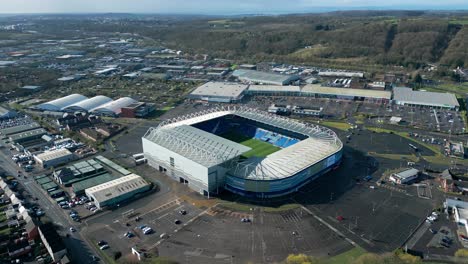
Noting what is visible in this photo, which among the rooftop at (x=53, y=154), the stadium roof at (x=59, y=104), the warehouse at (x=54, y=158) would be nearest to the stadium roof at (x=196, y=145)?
the warehouse at (x=54, y=158)

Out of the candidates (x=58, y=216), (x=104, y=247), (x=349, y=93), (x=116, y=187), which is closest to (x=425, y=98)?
(x=349, y=93)

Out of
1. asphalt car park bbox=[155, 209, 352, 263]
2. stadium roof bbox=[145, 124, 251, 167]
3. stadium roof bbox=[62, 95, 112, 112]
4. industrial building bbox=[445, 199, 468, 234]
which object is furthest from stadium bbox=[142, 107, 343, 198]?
stadium roof bbox=[62, 95, 112, 112]

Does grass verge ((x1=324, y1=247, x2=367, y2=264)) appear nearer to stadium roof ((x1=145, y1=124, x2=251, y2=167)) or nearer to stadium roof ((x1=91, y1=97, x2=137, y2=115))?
stadium roof ((x1=145, y1=124, x2=251, y2=167))

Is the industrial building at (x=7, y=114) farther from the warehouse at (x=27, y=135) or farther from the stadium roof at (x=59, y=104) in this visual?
the warehouse at (x=27, y=135)

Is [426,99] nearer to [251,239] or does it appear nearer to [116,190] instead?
[251,239]

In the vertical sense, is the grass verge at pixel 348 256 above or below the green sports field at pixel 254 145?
below

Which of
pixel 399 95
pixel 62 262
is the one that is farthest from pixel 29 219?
pixel 399 95
